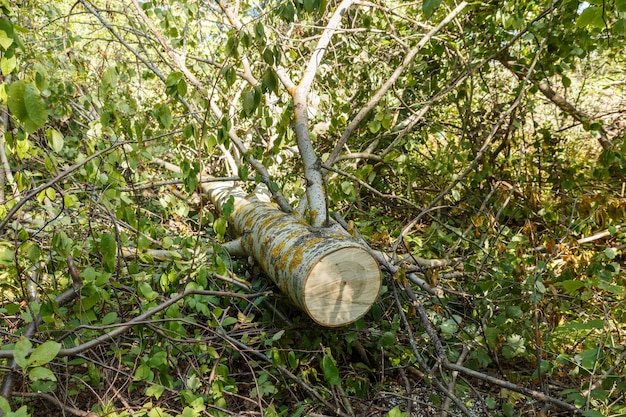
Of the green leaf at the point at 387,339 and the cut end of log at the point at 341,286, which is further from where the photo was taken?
the green leaf at the point at 387,339

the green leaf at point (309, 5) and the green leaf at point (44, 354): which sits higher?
the green leaf at point (309, 5)

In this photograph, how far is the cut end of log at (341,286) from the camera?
200 cm

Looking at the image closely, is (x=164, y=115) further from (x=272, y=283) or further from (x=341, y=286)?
(x=272, y=283)

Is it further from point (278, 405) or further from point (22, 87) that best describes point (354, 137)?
point (22, 87)

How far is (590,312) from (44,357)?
9.72 feet

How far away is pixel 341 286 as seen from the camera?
2047 millimetres

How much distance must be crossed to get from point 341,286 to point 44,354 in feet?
3.80

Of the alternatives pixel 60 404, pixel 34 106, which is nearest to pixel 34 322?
pixel 60 404

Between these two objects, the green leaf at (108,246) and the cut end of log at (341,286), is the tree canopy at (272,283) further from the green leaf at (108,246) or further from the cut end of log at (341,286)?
the cut end of log at (341,286)

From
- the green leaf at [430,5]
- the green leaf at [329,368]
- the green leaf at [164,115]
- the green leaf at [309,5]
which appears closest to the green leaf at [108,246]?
the green leaf at [164,115]

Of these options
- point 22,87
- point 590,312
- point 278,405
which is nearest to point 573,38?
point 590,312

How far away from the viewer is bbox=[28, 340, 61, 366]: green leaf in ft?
4.26

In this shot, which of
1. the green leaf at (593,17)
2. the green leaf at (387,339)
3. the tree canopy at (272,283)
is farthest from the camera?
the green leaf at (387,339)

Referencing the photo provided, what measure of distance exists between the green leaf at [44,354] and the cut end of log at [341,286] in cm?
97
